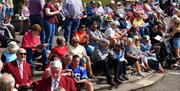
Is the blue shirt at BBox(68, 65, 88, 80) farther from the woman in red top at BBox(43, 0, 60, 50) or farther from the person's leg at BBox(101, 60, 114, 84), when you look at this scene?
the woman in red top at BBox(43, 0, 60, 50)

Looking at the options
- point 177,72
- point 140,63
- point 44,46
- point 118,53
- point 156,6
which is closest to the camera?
point 44,46

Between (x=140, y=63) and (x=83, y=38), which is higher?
(x=83, y=38)

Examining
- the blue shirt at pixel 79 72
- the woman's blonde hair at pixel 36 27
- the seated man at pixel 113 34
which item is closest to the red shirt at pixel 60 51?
the woman's blonde hair at pixel 36 27

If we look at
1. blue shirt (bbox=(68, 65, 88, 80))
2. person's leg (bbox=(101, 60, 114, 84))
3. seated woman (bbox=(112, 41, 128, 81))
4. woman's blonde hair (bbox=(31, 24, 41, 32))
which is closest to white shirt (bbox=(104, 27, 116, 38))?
seated woman (bbox=(112, 41, 128, 81))

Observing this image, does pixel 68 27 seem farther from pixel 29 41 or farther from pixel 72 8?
pixel 29 41

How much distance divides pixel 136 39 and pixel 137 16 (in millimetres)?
3058

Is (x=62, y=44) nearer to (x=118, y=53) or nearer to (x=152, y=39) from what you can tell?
(x=118, y=53)

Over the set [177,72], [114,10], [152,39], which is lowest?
[177,72]

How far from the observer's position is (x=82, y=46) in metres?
11.1

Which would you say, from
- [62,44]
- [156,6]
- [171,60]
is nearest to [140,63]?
[171,60]

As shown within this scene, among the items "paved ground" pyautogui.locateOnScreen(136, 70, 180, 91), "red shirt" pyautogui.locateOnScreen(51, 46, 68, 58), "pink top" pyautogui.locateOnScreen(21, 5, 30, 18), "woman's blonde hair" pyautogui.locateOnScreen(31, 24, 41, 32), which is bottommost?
"paved ground" pyautogui.locateOnScreen(136, 70, 180, 91)

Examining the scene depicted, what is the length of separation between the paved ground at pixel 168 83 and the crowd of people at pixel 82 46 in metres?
0.41

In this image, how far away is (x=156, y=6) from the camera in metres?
20.4

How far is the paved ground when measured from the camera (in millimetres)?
12109
